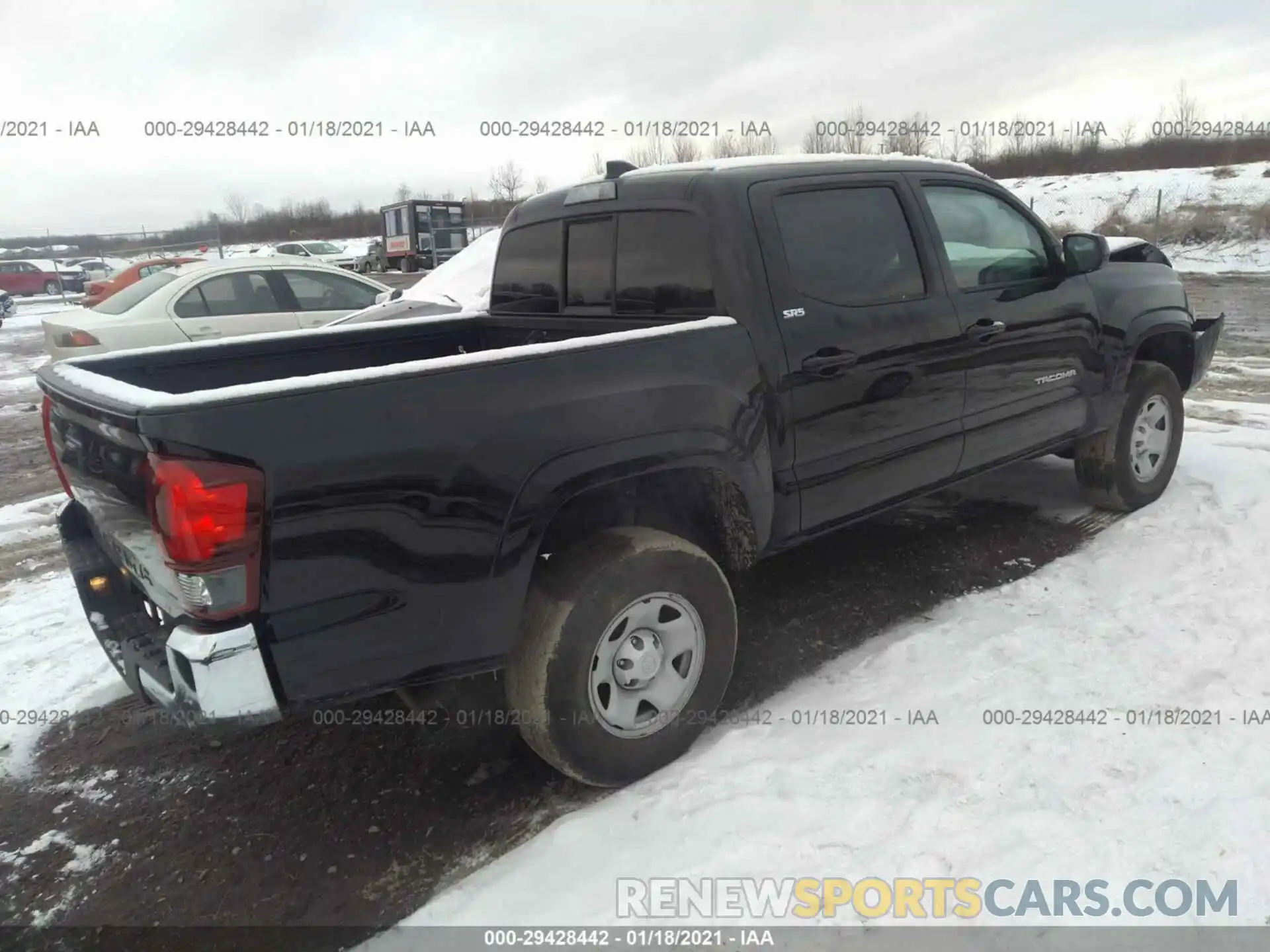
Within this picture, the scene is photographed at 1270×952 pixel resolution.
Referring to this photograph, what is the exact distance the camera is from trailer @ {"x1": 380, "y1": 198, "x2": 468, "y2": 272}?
30281mm

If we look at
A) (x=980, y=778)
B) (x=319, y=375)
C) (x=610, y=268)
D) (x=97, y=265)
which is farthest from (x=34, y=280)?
(x=980, y=778)

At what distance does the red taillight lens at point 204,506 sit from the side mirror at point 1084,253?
3947 millimetres

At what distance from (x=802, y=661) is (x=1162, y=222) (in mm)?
29155

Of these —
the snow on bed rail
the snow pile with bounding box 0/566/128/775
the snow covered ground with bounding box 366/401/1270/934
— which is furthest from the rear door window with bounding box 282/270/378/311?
the snow covered ground with bounding box 366/401/1270/934

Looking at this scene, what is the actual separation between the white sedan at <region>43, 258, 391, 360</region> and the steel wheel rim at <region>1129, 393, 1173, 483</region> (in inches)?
306

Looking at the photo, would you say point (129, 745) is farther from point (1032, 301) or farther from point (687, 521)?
point (1032, 301)

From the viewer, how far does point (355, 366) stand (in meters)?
3.78

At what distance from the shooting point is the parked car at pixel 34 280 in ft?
101

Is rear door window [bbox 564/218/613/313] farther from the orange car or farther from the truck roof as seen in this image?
the orange car

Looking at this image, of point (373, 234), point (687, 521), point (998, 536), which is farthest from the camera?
point (373, 234)

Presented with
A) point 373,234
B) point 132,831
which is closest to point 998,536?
point 132,831

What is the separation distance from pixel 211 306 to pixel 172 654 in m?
7.81

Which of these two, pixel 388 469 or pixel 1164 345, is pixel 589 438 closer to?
pixel 388 469

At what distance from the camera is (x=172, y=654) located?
2.20 m
